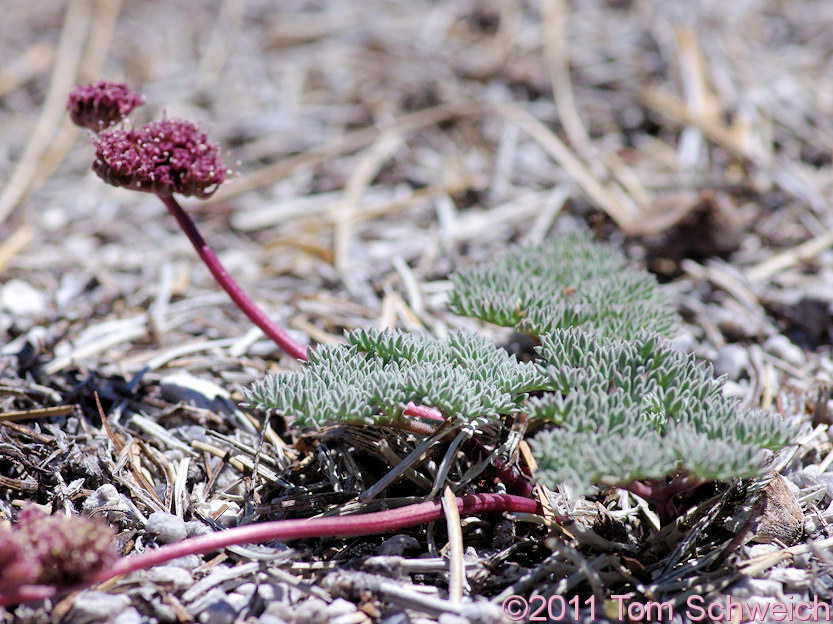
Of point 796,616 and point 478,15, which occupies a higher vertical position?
point 478,15

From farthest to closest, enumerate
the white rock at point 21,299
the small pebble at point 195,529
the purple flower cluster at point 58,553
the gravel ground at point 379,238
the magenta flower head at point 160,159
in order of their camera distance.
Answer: the white rock at point 21,299
the magenta flower head at point 160,159
the small pebble at point 195,529
the gravel ground at point 379,238
the purple flower cluster at point 58,553

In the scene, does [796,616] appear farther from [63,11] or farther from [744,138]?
[63,11]

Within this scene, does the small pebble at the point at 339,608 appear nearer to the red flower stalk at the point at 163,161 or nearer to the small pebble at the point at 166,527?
the small pebble at the point at 166,527

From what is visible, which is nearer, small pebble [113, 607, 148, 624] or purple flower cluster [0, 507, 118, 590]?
purple flower cluster [0, 507, 118, 590]

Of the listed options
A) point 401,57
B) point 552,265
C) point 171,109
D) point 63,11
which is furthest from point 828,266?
point 63,11

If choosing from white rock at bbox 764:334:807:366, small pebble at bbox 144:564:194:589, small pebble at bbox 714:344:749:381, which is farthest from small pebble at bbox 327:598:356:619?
white rock at bbox 764:334:807:366

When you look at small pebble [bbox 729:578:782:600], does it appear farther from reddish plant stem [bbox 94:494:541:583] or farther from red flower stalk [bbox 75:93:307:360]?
red flower stalk [bbox 75:93:307:360]

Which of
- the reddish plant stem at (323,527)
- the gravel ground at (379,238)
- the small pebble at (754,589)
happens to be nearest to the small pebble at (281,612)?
the gravel ground at (379,238)
